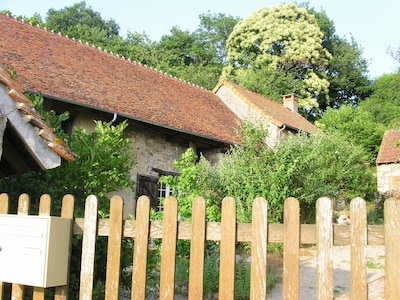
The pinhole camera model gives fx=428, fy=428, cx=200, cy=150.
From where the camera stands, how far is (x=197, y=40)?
1378 inches

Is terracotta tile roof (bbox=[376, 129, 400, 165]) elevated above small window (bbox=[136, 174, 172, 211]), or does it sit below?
above

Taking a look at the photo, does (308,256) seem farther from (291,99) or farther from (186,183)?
(291,99)

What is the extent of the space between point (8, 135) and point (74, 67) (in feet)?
28.8

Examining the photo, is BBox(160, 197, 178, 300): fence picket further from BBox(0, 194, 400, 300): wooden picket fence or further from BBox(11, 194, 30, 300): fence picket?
BBox(11, 194, 30, 300): fence picket

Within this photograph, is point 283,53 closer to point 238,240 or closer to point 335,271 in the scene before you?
point 335,271

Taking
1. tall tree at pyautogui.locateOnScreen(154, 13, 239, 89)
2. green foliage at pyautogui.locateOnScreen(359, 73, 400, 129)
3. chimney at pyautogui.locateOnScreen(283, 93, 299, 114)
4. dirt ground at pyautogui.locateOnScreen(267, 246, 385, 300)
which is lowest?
dirt ground at pyautogui.locateOnScreen(267, 246, 385, 300)

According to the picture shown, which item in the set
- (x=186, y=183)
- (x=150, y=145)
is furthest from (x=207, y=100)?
(x=186, y=183)

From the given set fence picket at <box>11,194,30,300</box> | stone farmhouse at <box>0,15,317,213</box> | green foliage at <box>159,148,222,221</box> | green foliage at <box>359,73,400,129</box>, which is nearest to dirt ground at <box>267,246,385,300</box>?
green foliage at <box>159,148,222,221</box>

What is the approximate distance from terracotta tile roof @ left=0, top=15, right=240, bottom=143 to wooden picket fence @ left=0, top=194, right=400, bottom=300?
6.69 metres

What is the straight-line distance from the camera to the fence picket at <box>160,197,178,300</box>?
2.28 metres

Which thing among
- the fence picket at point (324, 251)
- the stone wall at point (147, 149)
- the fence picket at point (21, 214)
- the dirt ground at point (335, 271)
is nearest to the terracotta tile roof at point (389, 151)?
the dirt ground at point (335, 271)

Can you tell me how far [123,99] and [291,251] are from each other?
9.51 metres

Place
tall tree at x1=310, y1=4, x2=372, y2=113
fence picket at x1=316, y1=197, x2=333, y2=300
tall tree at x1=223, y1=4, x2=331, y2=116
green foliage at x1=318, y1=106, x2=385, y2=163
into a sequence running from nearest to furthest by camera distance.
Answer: fence picket at x1=316, y1=197, x2=333, y2=300
green foliage at x1=318, y1=106, x2=385, y2=163
tall tree at x1=223, y1=4, x2=331, y2=116
tall tree at x1=310, y1=4, x2=372, y2=113

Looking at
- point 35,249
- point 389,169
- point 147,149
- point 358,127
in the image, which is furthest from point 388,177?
point 35,249
